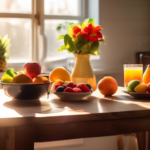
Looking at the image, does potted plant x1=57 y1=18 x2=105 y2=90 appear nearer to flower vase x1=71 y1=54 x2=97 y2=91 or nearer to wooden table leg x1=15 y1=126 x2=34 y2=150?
flower vase x1=71 y1=54 x2=97 y2=91

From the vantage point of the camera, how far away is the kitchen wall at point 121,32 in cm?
268

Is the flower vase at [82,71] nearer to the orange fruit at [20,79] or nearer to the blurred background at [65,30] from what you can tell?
the orange fruit at [20,79]

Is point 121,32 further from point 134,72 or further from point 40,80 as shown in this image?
point 40,80

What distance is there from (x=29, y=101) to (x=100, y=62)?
1.71 m

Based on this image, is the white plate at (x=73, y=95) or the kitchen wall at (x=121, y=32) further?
the kitchen wall at (x=121, y=32)

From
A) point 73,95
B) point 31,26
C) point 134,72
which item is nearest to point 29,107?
point 73,95

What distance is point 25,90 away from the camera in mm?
1078

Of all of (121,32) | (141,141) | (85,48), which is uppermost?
(121,32)

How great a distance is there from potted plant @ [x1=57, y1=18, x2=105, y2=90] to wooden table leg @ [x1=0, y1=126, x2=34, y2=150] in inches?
24.6

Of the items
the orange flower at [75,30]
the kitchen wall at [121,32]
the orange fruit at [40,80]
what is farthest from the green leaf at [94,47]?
the kitchen wall at [121,32]

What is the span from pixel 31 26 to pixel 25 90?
156 cm

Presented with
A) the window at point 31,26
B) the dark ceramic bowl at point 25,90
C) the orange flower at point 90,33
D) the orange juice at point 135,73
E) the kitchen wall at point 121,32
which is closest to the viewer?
the dark ceramic bowl at point 25,90

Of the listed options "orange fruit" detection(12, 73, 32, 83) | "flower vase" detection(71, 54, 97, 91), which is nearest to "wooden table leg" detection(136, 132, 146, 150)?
"flower vase" detection(71, 54, 97, 91)

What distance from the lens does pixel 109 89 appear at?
1.29m
